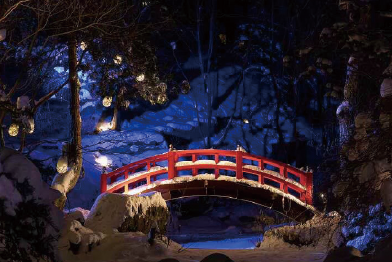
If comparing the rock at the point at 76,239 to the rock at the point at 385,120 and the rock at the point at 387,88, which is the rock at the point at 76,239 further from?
the rock at the point at 387,88

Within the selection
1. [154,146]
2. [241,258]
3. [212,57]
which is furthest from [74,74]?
[212,57]

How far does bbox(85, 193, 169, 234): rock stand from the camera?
10.7m

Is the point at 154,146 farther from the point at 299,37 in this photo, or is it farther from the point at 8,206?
the point at 8,206

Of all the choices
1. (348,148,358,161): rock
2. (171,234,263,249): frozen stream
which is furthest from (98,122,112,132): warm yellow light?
(348,148,358,161): rock

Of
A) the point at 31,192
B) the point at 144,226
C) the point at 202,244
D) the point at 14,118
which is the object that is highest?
the point at 14,118

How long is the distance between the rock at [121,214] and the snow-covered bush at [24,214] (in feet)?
12.9

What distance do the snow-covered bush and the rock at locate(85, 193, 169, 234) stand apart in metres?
3.94

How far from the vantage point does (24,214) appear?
20.6 ft

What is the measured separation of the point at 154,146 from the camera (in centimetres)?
2767

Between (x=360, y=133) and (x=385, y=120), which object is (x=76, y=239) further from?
(x=385, y=120)

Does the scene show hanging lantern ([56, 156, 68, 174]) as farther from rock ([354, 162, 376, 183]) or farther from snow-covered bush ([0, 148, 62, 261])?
rock ([354, 162, 376, 183])

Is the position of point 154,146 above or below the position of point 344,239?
above

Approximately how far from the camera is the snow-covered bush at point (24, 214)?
6.08 meters

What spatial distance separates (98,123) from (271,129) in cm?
1121
